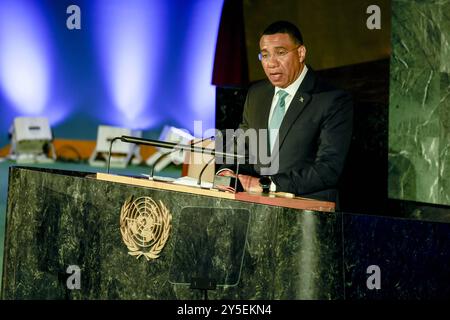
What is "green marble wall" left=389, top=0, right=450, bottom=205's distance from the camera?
4.96 meters

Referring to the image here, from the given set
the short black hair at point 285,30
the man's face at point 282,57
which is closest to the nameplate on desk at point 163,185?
the man's face at point 282,57

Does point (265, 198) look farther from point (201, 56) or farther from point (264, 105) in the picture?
point (201, 56)

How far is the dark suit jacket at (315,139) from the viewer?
390 centimetres

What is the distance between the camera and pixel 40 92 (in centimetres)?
1297

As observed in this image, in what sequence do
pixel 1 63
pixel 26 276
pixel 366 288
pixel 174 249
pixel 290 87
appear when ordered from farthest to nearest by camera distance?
1. pixel 1 63
2. pixel 290 87
3. pixel 26 276
4. pixel 174 249
5. pixel 366 288

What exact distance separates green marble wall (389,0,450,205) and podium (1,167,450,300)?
2346 mm

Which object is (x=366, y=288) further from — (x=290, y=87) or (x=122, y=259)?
(x=290, y=87)

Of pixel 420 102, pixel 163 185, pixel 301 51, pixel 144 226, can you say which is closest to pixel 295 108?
pixel 301 51

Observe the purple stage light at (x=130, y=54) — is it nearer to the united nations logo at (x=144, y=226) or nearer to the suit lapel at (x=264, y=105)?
the suit lapel at (x=264, y=105)

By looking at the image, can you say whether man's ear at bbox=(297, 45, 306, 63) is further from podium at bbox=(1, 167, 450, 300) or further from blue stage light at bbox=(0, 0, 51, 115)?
blue stage light at bbox=(0, 0, 51, 115)

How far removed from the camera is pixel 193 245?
9.91 feet

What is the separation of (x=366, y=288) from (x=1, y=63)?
36.3 ft
